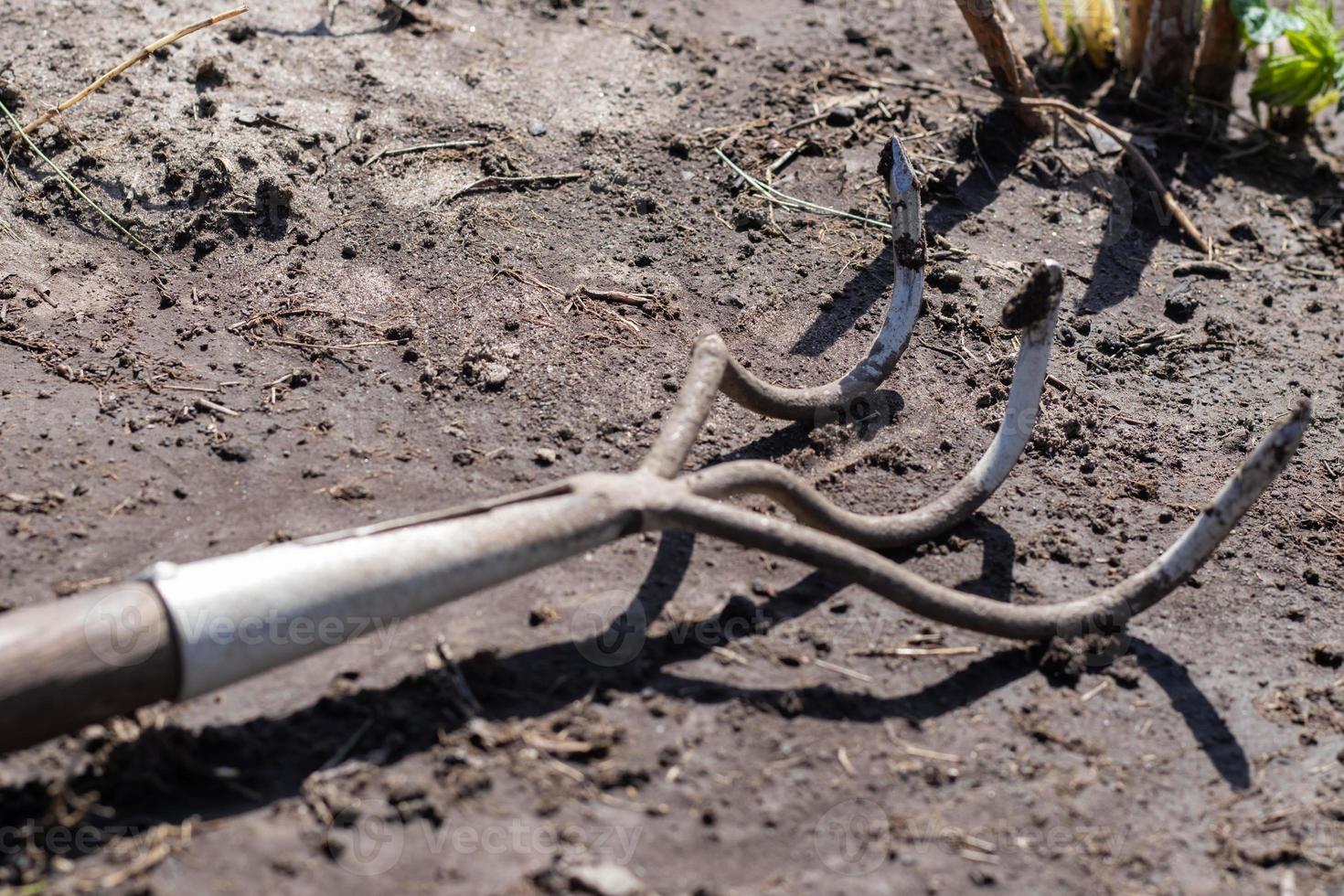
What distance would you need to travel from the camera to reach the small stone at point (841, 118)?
482 cm

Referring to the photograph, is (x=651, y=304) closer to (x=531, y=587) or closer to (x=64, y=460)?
(x=531, y=587)

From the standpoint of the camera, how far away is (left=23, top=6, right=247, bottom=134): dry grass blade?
163 inches

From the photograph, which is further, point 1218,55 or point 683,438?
point 1218,55

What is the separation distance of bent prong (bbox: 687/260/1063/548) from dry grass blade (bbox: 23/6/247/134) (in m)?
2.68

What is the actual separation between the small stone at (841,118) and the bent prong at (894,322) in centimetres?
123

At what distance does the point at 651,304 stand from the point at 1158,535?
1.68 m

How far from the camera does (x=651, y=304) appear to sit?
12.9ft

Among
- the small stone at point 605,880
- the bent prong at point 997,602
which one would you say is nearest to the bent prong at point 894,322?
the bent prong at point 997,602

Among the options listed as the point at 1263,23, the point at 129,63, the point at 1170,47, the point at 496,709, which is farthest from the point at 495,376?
the point at 1263,23

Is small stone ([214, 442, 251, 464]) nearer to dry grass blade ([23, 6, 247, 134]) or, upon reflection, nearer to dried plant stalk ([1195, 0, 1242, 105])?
dry grass blade ([23, 6, 247, 134])

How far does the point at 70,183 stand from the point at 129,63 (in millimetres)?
560

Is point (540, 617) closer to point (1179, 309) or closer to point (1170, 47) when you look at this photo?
point (1179, 309)

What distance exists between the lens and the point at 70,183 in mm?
4031

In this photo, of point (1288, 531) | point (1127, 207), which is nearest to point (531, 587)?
point (1288, 531)
